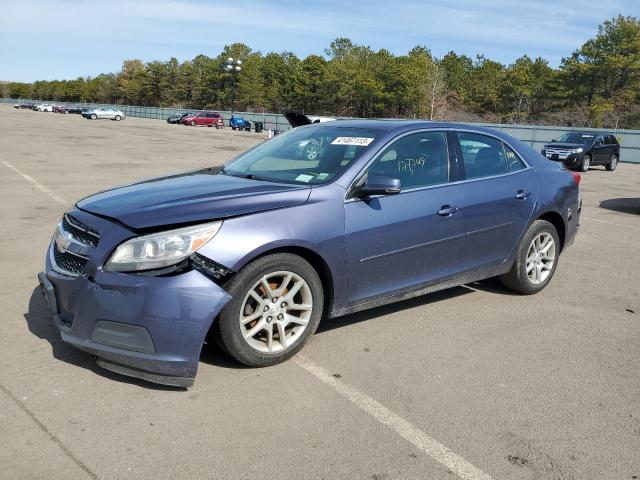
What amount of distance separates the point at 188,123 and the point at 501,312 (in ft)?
187

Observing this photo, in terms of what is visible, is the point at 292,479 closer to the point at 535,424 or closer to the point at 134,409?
the point at 134,409

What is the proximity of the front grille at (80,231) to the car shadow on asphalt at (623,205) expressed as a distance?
10.8m

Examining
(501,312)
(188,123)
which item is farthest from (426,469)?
(188,123)

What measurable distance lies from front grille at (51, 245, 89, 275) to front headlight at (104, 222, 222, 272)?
0.27 m

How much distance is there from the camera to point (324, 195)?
3.86 m

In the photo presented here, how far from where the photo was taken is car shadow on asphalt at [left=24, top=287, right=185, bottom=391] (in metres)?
3.46

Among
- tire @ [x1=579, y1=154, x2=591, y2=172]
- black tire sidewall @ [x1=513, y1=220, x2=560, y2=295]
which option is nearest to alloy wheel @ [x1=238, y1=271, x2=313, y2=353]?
black tire sidewall @ [x1=513, y1=220, x2=560, y2=295]

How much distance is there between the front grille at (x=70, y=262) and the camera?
3428 millimetres

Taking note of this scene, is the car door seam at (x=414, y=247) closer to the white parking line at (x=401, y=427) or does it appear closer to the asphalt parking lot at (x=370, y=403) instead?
the asphalt parking lot at (x=370, y=403)

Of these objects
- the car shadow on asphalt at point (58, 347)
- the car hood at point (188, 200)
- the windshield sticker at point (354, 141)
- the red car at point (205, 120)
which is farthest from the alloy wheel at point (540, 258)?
the red car at point (205, 120)

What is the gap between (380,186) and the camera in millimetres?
3912

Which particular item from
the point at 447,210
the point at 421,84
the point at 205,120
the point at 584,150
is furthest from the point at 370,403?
the point at 421,84

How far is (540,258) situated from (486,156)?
120 cm

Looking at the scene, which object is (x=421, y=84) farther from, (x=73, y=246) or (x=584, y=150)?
(x=73, y=246)
